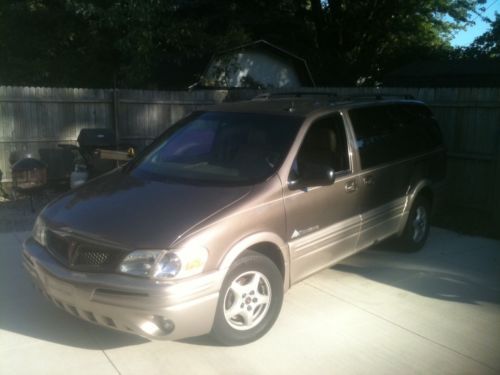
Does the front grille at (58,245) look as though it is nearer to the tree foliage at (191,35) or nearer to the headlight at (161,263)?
the headlight at (161,263)

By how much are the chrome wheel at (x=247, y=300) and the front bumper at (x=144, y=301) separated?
0.24 meters

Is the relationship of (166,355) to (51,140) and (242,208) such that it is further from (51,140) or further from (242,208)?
(51,140)

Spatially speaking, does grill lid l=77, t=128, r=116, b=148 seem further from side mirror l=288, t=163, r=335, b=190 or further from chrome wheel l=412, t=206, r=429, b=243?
side mirror l=288, t=163, r=335, b=190

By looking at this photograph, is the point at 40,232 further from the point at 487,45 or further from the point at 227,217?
the point at 487,45

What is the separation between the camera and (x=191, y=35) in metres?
15.3

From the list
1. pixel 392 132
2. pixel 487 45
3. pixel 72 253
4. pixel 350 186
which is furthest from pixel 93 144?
pixel 487 45

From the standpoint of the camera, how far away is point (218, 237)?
11.7 feet

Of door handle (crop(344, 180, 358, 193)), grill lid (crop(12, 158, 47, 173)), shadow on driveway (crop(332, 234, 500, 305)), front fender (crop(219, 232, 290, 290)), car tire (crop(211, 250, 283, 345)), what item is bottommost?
shadow on driveway (crop(332, 234, 500, 305))

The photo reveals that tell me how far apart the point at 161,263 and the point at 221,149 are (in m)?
1.60

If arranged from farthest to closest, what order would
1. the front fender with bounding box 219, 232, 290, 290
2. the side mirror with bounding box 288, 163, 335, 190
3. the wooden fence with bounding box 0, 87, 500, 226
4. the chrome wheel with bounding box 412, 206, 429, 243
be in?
1. the wooden fence with bounding box 0, 87, 500, 226
2. the chrome wheel with bounding box 412, 206, 429, 243
3. the side mirror with bounding box 288, 163, 335, 190
4. the front fender with bounding box 219, 232, 290, 290

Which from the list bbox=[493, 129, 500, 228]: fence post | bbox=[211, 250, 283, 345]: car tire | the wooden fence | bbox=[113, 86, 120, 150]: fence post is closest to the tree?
the wooden fence

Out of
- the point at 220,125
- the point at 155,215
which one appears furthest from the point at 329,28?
the point at 155,215

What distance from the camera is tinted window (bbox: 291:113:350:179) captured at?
466cm

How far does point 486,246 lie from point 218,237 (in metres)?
4.41
